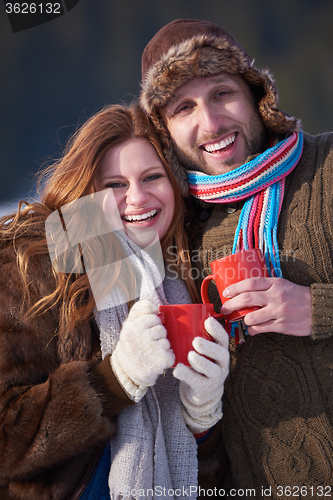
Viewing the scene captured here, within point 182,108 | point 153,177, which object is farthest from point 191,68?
point 153,177

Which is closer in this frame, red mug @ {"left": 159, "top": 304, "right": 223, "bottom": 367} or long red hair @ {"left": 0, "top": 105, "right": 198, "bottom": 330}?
red mug @ {"left": 159, "top": 304, "right": 223, "bottom": 367}

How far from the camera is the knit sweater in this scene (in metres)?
1.39

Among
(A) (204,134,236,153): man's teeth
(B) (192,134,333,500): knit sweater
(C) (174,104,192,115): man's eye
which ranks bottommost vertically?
(B) (192,134,333,500): knit sweater

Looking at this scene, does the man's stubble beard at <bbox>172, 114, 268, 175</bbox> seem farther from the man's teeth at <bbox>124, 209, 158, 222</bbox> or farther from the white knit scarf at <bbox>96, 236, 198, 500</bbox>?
the white knit scarf at <bbox>96, 236, 198, 500</bbox>

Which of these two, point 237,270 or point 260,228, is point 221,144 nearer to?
point 260,228

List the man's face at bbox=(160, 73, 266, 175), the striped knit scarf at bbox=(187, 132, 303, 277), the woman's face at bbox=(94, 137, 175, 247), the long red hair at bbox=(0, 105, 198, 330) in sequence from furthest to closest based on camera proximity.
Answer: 1. the man's face at bbox=(160, 73, 266, 175)
2. the woman's face at bbox=(94, 137, 175, 247)
3. the striped knit scarf at bbox=(187, 132, 303, 277)
4. the long red hair at bbox=(0, 105, 198, 330)

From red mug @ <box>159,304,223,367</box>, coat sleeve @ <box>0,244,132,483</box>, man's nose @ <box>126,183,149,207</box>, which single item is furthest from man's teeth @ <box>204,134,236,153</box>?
coat sleeve @ <box>0,244,132,483</box>

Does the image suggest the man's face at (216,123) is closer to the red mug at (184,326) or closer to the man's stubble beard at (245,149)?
the man's stubble beard at (245,149)

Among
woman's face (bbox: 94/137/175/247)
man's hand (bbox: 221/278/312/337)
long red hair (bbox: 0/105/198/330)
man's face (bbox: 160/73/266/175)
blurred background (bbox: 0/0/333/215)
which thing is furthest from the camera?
blurred background (bbox: 0/0/333/215)

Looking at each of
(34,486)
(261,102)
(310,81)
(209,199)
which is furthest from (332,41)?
(34,486)

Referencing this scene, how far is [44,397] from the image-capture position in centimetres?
119

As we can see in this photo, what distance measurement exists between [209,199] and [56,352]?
100cm

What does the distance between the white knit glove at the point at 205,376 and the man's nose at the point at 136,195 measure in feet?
2.29

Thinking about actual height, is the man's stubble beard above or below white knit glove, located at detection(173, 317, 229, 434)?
above
